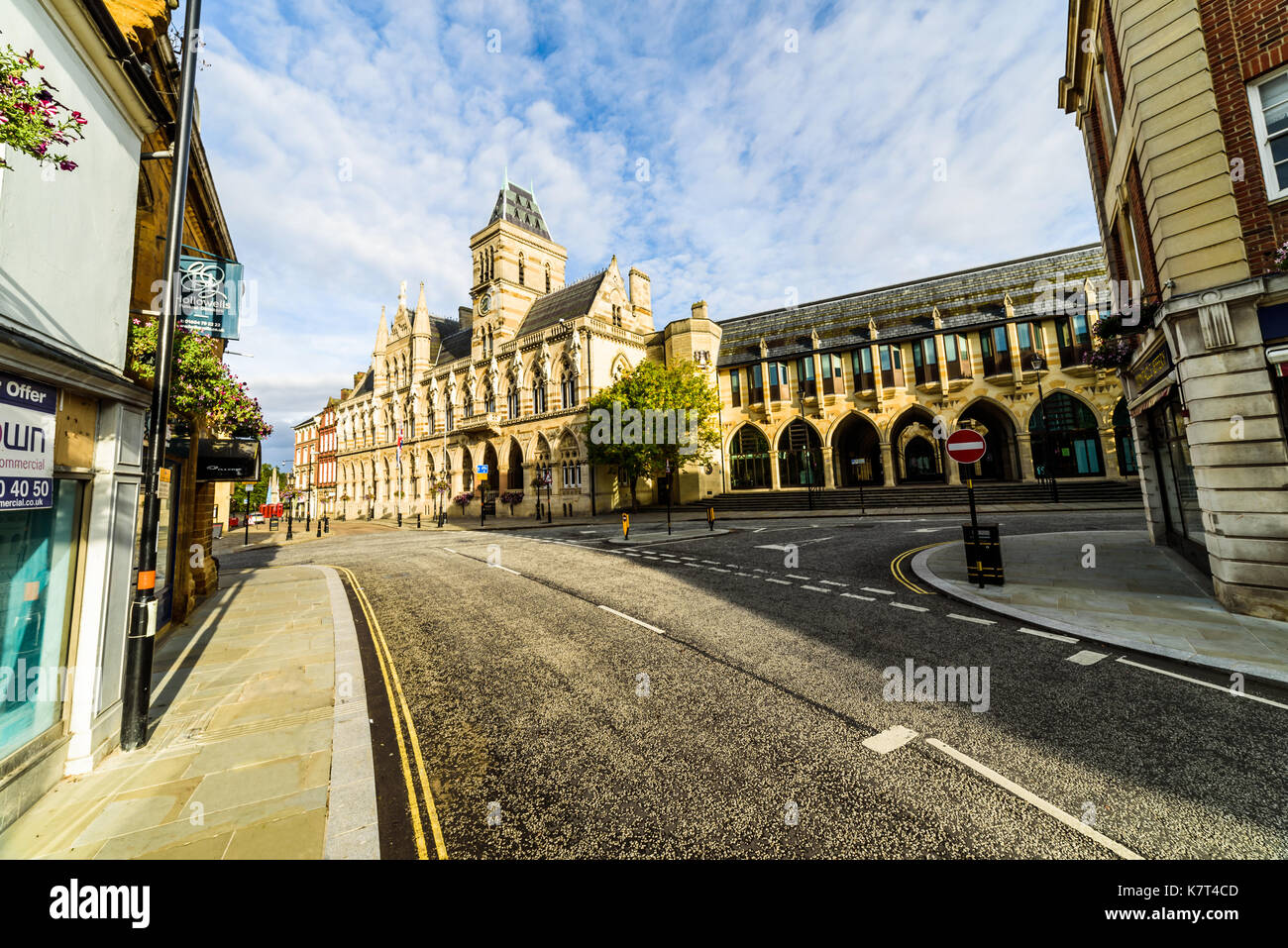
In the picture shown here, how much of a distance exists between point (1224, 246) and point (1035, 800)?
8.73 metres

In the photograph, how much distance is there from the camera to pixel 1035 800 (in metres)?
3.10

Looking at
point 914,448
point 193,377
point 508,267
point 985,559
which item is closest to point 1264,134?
point 985,559

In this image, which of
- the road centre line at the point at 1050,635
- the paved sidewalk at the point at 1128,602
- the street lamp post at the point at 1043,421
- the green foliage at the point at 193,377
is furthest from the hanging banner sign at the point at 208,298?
the street lamp post at the point at 1043,421

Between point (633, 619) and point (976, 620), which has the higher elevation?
point (633, 619)

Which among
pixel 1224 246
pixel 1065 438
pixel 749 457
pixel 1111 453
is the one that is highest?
pixel 749 457

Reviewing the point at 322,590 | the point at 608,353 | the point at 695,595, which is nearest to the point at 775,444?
the point at 608,353

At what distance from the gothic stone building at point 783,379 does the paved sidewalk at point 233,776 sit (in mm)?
28497

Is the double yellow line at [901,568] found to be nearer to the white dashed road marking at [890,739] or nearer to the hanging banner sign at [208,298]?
the white dashed road marking at [890,739]

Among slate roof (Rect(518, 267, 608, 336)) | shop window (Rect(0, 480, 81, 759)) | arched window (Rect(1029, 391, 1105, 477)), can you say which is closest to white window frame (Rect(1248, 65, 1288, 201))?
shop window (Rect(0, 480, 81, 759))

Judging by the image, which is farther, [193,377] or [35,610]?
[193,377]

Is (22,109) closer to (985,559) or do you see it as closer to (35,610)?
(35,610)

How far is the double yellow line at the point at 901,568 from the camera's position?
9.02 metres
